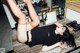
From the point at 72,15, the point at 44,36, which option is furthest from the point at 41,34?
the point at 72,15

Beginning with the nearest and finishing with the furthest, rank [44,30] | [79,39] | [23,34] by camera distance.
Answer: [23,34] < [44,30] < [79,39]

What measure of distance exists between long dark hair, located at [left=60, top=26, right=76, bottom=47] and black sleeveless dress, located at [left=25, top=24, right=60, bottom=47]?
0.05 meters

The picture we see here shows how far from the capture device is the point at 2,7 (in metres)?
1.09

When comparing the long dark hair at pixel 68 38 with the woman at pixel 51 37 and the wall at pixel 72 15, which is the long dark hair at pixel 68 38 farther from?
the wall at pixel 72 15

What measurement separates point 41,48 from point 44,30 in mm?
165

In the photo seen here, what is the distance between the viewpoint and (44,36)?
1.11 metres

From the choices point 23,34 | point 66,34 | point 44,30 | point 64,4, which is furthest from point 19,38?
point 64,4

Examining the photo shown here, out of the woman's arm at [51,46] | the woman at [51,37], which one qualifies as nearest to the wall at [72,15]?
the woman at [51,37]

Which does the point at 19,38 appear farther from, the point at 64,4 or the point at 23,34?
the point at 64,4

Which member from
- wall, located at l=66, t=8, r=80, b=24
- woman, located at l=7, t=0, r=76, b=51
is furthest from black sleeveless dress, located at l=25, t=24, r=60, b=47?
wall, located at l=66, t=8, r=80, b=24

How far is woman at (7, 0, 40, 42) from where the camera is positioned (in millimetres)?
932

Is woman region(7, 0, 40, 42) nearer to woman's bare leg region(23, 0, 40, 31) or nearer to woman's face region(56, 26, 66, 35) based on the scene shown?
woman's bare leg region(23, 0, 40, 31)

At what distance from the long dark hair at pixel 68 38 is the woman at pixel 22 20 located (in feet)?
0.82

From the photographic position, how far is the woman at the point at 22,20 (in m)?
0.93
